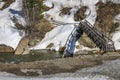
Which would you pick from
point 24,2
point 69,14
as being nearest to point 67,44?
point 69,14

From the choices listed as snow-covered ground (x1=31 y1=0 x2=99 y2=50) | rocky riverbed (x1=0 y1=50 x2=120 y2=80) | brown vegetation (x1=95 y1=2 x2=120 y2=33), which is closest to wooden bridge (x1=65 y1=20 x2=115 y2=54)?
snow-covered ground (x1=31 y1=0 x2=99 y2=50)

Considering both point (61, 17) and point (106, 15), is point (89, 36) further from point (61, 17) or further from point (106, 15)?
point (61, 17)

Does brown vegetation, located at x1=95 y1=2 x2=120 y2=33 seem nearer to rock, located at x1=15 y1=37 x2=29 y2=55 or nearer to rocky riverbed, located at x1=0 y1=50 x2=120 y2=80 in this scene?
rock, located at x1=15 y1=37 x2=29 y2=55

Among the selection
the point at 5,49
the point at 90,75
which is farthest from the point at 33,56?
the point at 90,75

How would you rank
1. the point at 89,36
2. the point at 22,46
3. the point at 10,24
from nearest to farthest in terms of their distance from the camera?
the point at 89,36 < the point at 22,46 < the point at 10,24

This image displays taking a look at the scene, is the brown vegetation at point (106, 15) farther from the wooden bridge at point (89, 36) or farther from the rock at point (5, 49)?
the rock at point (5, 49)
